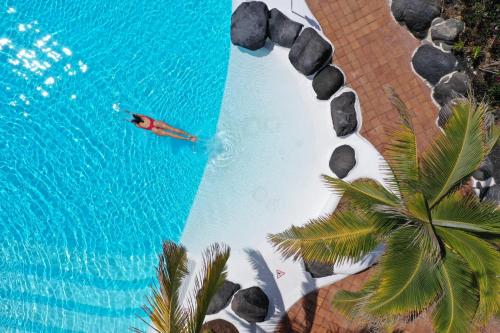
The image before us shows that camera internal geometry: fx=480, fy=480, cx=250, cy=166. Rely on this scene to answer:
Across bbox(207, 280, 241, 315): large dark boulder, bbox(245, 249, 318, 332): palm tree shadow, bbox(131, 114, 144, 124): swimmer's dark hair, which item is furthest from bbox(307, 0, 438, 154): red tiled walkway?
Result: bbox(131, 114, 144, 124): swimmer's dark hair

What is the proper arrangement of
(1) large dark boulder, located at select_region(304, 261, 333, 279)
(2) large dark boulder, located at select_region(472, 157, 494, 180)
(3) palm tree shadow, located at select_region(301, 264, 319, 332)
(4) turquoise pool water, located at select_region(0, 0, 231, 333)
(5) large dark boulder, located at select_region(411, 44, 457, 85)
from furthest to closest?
(4) turquoise pool water, located at select_region(0, 0, 231, 333)
(3) palm tree shadow, located at select_region(301, 264, 319, 332)
(5) large dark boulder, located at select_region(411, 44, 457, 85)
(1) large dark boulder, located at select_region(304, 261, 333, 279)
(2) large dark boulder, located at select_region(472, 157, 494, 180)

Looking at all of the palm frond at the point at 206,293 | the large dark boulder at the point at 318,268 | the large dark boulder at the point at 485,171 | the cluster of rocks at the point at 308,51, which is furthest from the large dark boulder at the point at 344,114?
the palm frond at the point at 206,293

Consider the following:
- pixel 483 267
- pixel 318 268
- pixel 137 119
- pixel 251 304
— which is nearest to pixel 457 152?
pixel 483 267

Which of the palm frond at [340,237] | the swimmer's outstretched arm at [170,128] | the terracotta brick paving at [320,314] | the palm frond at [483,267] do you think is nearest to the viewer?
the palm frond at [483,267]

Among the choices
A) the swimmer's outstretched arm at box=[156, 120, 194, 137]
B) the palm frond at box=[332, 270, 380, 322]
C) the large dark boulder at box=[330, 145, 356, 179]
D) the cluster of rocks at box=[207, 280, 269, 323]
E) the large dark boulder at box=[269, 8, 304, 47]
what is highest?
the large dark boulder at box=[269, 8, 304, 47]

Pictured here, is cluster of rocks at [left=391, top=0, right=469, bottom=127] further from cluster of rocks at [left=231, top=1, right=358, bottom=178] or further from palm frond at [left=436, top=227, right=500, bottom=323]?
palm frond at [left=436, top=227, right=500, bottom=323]

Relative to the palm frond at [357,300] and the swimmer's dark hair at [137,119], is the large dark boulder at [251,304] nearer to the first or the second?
the palm frond at [357,300]
